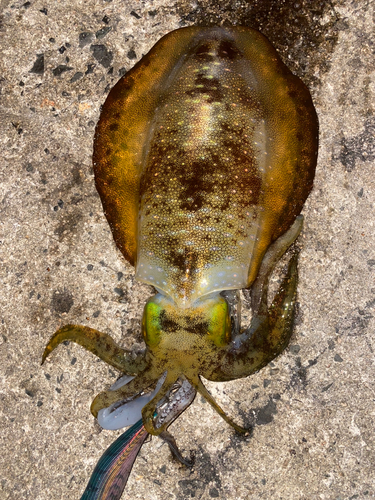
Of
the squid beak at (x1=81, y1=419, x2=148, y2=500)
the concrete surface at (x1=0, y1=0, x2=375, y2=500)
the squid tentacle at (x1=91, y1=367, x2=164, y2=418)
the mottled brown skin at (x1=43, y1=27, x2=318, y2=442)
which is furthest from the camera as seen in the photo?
the concrete surface at (x1=0, y1=0, x2=375, y2=500)

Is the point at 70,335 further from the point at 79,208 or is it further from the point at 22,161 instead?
the point at 22,161

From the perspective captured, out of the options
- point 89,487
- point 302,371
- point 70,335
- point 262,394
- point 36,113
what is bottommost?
point 89,487

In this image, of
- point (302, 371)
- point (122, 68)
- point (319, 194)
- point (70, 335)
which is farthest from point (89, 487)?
point (122, 68)

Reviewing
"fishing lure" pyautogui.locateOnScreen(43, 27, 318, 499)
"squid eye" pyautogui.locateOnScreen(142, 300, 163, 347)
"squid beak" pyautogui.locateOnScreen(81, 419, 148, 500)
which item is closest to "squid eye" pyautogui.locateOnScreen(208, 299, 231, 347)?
"fishing lure" pyautogui.locateOnScreen(43, 27, 318, 499)

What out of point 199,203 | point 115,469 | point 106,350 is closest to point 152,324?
point 106,350

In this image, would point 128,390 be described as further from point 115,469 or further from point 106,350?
point 115,469

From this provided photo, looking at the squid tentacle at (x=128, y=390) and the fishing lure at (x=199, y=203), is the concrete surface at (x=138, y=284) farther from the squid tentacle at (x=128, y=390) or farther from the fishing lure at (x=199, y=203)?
the squid tentacle at (x=128, y=390)

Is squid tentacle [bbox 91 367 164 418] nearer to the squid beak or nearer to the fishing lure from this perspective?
the fishing lure

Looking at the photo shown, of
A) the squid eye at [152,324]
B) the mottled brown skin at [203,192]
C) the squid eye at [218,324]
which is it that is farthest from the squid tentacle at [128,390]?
the squid eye at [218,324]
